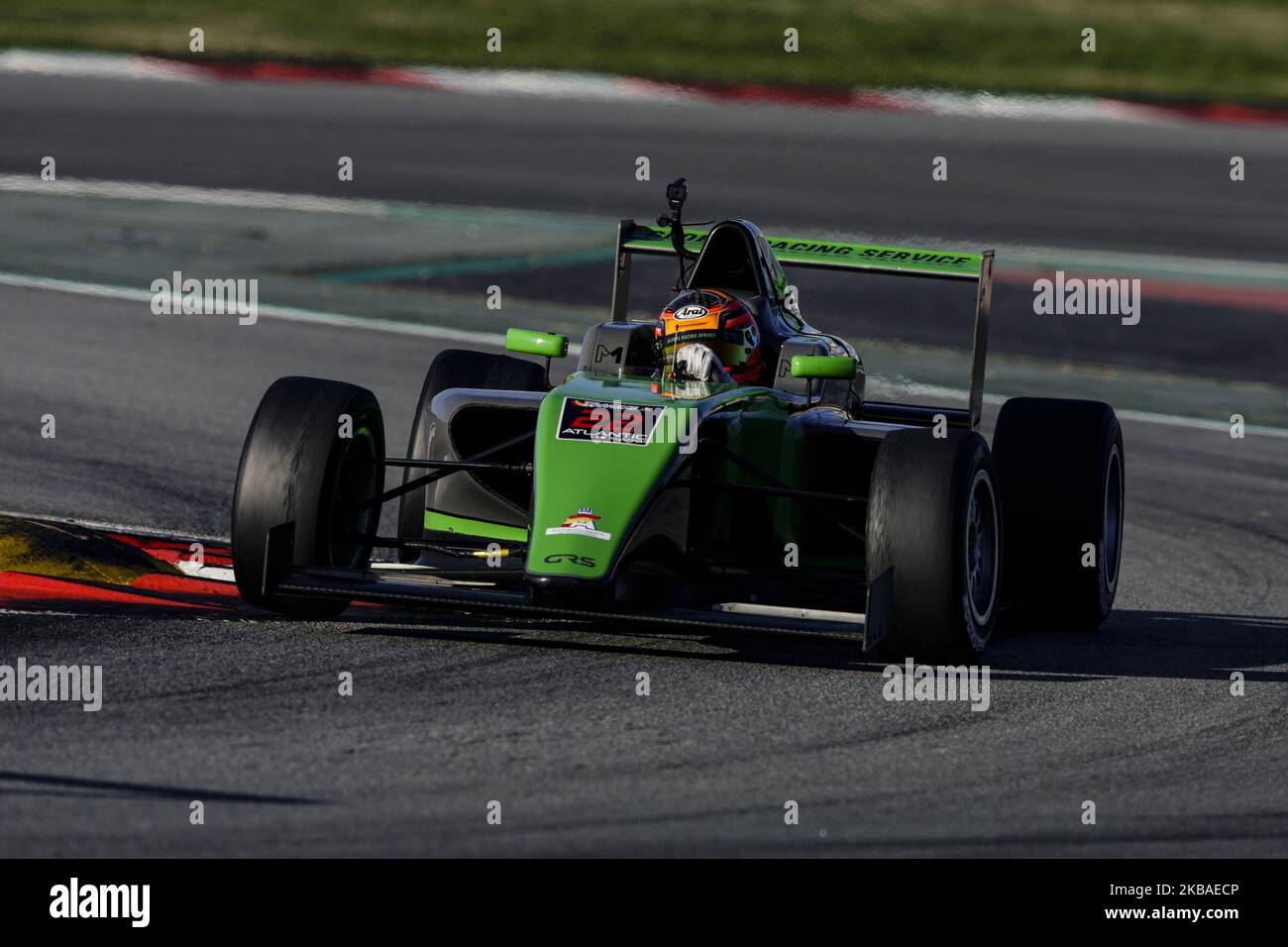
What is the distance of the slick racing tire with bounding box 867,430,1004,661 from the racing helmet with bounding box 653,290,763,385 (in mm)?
1315

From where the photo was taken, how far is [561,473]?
8133 mm

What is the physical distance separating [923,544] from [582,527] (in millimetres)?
1233

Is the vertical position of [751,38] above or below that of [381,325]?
above

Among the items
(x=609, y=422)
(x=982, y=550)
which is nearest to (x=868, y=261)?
(x=982, y=550)

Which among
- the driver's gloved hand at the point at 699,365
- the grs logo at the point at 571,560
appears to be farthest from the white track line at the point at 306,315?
the grs logo at the point at 571,560

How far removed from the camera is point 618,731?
23.7 ft

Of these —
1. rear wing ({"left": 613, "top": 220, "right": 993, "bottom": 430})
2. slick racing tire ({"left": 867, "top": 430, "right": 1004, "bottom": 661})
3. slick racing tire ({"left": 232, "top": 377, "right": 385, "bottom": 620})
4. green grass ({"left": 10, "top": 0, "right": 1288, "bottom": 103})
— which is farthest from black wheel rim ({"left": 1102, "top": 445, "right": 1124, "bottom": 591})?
green grass ({"left": 10, "top": 0, "right": 1288, "bottom": 103})

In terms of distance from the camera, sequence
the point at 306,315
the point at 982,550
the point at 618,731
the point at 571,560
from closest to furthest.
→ the point at 618,731 < the point at 571,560 < the point at 982,550 < the point at 306,315

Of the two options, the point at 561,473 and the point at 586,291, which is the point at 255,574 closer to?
the point at 561,473

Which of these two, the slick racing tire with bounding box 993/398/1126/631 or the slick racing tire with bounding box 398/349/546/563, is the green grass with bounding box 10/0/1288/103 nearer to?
the slick racing tire with bounding box 398/349/546/563

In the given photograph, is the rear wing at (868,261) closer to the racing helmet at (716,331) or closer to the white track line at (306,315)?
the racing helmet at (716,331)

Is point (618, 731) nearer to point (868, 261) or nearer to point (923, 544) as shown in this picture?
point (923, 544)

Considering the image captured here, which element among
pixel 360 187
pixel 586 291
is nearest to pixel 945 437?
pixel 586 291

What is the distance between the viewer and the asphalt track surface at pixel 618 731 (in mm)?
6199
